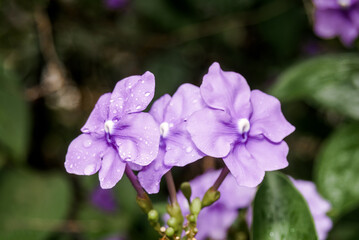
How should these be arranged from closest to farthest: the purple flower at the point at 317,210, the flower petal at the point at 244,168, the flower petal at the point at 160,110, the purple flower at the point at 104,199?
the flower petal at the point at 244,168 < the flower petal at the point at 160,110 < the purple flower at the point at 317,210 < the purple flower at the point at 104,199

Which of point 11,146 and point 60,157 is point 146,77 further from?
point 60,157

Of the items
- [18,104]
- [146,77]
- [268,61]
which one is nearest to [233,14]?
[268,61]

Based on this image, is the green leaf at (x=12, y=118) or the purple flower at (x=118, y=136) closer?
the purple flower at (x=118, y=136)

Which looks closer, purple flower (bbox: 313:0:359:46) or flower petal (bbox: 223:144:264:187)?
flower petal (bbox: 223:144:264:187)

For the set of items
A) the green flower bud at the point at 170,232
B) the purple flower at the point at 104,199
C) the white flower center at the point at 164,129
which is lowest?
the purple flower at the point at 104,199

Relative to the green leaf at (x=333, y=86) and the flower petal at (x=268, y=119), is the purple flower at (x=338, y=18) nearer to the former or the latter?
the green leaf at (x=333, y=86)

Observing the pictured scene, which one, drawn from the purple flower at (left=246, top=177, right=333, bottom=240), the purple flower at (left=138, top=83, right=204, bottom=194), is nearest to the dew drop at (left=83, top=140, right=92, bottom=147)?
the purple flower at (left=138, top=83, right=204, bottom=194)

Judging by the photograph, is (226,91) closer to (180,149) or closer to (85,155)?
(180,149)

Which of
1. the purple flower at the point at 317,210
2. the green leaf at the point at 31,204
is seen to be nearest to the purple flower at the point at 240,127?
the purple flower at the point at 317,210

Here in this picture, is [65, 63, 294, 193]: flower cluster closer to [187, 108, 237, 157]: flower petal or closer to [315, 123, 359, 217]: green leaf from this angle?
[187, 108, 237, 157]: flower petal
